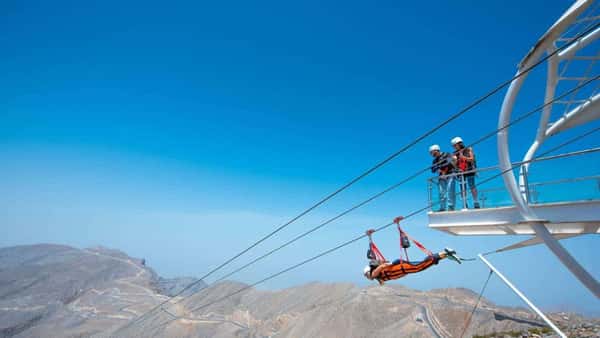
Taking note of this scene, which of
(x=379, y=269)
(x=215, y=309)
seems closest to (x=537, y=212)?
(x=379, y=269)

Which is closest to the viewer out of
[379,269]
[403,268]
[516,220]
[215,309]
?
[403,268]

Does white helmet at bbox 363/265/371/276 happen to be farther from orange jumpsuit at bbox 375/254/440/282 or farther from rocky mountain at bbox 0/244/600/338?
rocky mountain at bbox 0/244/600/338

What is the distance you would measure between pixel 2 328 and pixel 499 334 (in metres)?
68.0

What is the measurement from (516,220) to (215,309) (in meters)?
62.4

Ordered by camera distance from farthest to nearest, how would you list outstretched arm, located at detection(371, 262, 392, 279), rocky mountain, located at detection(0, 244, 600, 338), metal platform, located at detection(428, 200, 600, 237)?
rocky mountain, located at detection(0, 244, 600, 338)
outstretched arm, located at detection(371, 262, 392, 279)
metal platform, located at detection(428, 200, 600, 237)

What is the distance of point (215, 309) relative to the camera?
6122cm

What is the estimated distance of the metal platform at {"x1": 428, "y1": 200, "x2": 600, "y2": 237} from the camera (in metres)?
7.48

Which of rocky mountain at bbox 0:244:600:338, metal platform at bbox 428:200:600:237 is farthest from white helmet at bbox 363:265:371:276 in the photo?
rocky mountain at bbox 0:244:600:338

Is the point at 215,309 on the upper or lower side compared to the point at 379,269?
lower

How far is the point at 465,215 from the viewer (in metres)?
9.24

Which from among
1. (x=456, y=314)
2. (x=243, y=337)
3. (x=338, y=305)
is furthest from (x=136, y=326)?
(x=456, y=314)

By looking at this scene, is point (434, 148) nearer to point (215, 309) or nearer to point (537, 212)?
point (537, 212)

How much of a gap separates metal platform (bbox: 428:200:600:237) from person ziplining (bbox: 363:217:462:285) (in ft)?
6.58

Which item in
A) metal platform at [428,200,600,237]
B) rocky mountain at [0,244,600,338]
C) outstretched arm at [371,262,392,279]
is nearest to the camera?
metal platform at [428,200,600,237]
